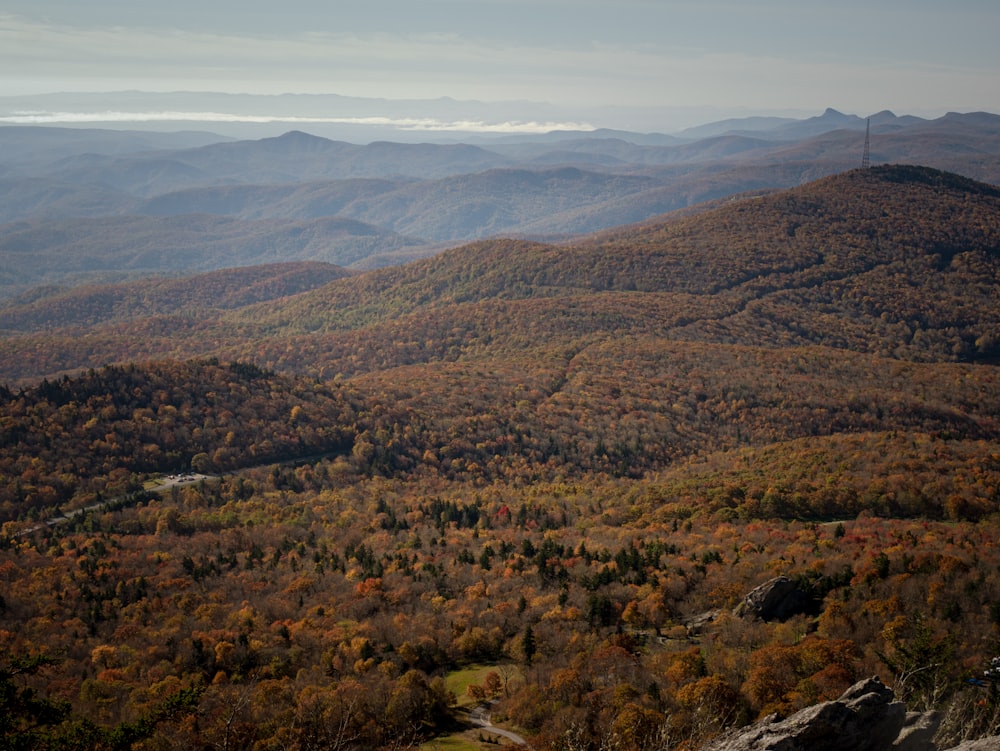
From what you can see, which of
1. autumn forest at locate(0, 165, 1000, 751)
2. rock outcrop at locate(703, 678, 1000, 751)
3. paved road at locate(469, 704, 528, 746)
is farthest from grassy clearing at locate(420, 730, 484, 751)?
rock outcrop at locate(703, 678, 1000, 751)

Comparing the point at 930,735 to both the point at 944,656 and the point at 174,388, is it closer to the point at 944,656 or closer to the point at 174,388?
the point at 944,656

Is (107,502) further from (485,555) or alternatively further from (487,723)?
(487,723)

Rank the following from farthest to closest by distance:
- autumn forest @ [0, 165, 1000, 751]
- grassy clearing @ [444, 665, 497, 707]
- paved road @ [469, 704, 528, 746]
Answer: grassy clearing @ [444, 665, 497, 707], paved road @ [469, 704, 528, 746], autumn forest @ [0, 165, 1000, 751]

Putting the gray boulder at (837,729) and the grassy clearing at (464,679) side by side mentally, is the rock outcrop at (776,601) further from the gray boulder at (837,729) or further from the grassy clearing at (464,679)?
the gray boulder at (837,729)

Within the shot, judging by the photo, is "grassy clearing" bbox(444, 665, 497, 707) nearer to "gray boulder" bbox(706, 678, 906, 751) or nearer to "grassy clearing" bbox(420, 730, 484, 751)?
"grassy clearing" bbox(420, 730, 484, 751)

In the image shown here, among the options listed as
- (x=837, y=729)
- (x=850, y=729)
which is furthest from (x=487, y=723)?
(x=850, y=729)

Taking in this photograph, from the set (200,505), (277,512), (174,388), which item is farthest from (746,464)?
(174,388)

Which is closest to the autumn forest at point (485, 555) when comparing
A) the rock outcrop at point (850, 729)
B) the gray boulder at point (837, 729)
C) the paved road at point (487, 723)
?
the paved road at point (487, 723)
